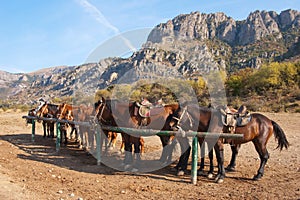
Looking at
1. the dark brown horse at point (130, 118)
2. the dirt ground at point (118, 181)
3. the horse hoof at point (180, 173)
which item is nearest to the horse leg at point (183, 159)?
the horse hoof at point (180, 173)

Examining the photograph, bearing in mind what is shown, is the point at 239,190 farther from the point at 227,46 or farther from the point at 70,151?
the point at 227,46

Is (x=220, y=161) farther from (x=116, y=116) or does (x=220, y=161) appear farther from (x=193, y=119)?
(x=116, y=116)

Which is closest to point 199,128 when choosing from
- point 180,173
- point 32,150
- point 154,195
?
point 180,173

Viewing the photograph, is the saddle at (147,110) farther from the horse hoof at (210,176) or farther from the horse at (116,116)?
the horse hoof at (210,176)

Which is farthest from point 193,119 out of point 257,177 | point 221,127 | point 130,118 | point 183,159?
point 257,177

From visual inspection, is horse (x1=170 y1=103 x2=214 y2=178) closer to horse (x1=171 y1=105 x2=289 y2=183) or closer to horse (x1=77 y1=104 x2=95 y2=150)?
horse (x1=171 y1=105 x2=289 y2=183)

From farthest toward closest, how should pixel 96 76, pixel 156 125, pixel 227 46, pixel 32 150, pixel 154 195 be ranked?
1. pixel 227 46
2. pixel 96 76
3. pixel 32 150
4. pixel 156 125
5. pixel 154 195

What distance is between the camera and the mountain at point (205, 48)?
274 ft

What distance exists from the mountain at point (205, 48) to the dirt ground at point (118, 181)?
5042 centimetres

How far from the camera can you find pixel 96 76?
71.2 m

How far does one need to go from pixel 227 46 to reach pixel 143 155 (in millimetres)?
139795

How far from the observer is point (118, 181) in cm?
667

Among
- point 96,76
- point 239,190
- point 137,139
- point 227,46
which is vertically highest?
point 227,46

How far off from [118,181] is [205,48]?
11222cm
